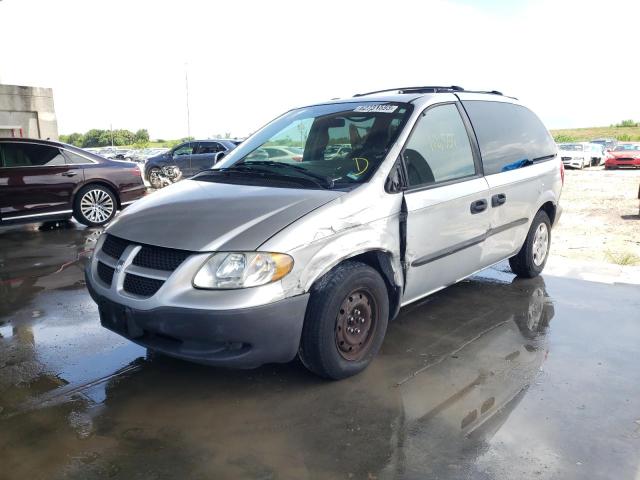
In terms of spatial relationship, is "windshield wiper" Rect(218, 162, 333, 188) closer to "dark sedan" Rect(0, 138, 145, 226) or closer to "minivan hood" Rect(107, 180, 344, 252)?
"minivan hood" Rect(107, 180, 344, 252)

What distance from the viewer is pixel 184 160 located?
725 inches

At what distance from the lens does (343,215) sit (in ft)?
10.5

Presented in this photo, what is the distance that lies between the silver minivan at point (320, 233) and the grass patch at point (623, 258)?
2630 millimetres

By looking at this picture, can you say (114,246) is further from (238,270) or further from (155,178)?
(155,178)

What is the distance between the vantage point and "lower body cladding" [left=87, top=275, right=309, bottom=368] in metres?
2.82

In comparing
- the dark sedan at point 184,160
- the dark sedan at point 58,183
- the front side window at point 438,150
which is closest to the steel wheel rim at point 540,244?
the front side window at point 438,150

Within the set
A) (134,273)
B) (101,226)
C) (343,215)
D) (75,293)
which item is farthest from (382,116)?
(101,226)

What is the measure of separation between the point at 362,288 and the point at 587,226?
25.4 feet

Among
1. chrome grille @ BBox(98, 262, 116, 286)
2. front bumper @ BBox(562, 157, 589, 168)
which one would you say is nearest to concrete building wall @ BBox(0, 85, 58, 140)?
chrome grille @ BBox(98, 262, 116, 286)

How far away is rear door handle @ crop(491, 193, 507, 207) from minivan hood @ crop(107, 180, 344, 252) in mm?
1710

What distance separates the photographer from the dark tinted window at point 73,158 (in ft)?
28.6

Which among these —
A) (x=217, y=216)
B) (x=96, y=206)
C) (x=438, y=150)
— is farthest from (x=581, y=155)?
(x=217, y=216)

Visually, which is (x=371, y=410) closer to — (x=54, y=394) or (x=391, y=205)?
(x=391, y=205)

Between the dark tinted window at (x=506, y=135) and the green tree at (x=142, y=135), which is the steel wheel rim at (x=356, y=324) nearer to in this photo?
the dark tinted window at (x=506, y=135)
